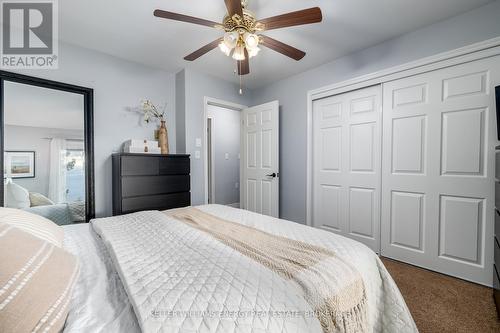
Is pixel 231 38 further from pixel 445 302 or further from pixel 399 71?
pixel 445 302

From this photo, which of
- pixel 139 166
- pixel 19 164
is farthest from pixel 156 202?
pixel 19 164

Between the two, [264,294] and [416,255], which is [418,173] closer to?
[416,255]

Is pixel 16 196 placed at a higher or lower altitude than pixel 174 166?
lower

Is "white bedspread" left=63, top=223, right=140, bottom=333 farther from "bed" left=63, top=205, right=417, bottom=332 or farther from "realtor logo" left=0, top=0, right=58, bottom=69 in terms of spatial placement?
"realtor logo" left=0, top=0, right=58, bottom=69

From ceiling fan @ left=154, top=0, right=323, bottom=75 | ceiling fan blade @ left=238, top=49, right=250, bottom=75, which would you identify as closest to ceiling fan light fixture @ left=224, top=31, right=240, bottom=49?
ceiling fan @ left=154, top=0, right=323, bottom=75

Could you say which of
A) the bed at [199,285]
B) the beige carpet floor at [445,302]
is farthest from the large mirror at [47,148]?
the beige carpet floor at [445,302]

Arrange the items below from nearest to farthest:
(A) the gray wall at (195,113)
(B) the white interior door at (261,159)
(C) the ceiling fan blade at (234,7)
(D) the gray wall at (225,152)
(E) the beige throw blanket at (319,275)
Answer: (E) the beige throw blanket at (319,275), (C) the ceiling fan blade at (234,7), (A) the gray wall at (195,113), (B) the white interior door at (261,159), (D) the gray wall at (225,152)

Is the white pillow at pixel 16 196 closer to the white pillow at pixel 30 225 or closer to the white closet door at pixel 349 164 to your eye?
the white pillow at pixel 30 225

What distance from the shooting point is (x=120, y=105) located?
270 cm

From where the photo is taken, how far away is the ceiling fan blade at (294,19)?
1.43m

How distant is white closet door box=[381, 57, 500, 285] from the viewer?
187cm

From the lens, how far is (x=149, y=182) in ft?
8.32

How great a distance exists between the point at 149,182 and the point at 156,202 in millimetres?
252

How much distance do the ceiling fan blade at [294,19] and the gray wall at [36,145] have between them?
7.57 feet
